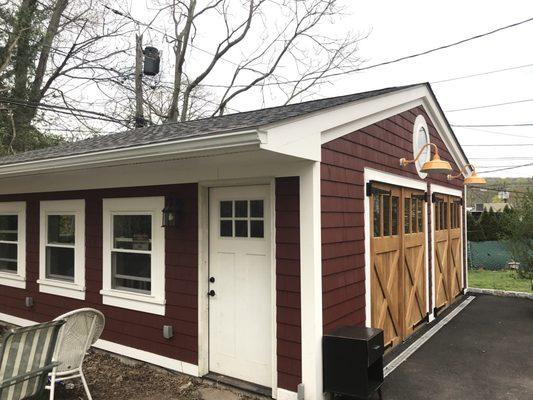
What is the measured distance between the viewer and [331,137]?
162 inches

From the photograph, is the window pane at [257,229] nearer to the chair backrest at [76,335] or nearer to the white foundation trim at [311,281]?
the white foundation trim at [311,281]

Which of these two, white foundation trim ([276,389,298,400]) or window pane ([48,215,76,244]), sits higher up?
window pane ([48,215,76,244])

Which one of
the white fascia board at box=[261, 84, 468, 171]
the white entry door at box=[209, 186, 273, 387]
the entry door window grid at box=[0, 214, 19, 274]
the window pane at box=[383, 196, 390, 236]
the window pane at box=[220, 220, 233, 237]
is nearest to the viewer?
the white fascia board at box=[261, 84, 468, 171]

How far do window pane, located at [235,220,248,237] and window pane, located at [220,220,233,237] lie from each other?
8 centimetres

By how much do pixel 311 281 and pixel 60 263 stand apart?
4178 mm

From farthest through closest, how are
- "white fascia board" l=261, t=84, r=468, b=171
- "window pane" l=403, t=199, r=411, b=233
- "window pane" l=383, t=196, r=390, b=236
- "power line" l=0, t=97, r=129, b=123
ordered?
"power line" l=0, t=97, r=129, b=123 → "window pane" l=403, t=199, r=411, b=233 → "window pane" l=383, t=196, r=390, b=236 → "white fascia board" l=261, t=84, r=468, b=171

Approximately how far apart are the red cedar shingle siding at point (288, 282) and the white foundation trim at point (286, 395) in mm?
36

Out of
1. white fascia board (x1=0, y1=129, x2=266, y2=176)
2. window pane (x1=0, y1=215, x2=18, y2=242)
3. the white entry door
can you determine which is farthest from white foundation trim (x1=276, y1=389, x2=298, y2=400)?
window pane (x1=0, y1=215, x2=18, y2=242)

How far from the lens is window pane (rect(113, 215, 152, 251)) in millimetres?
5094

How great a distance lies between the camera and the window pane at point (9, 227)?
698 cm

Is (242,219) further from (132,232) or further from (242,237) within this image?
(132,232)

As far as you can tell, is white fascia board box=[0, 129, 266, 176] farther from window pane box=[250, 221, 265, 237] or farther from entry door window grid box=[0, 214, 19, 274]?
entry door window grid box=[0, 214, 19, 274]

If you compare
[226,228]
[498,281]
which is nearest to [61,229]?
[226,228]

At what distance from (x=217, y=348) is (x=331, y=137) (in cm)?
248
